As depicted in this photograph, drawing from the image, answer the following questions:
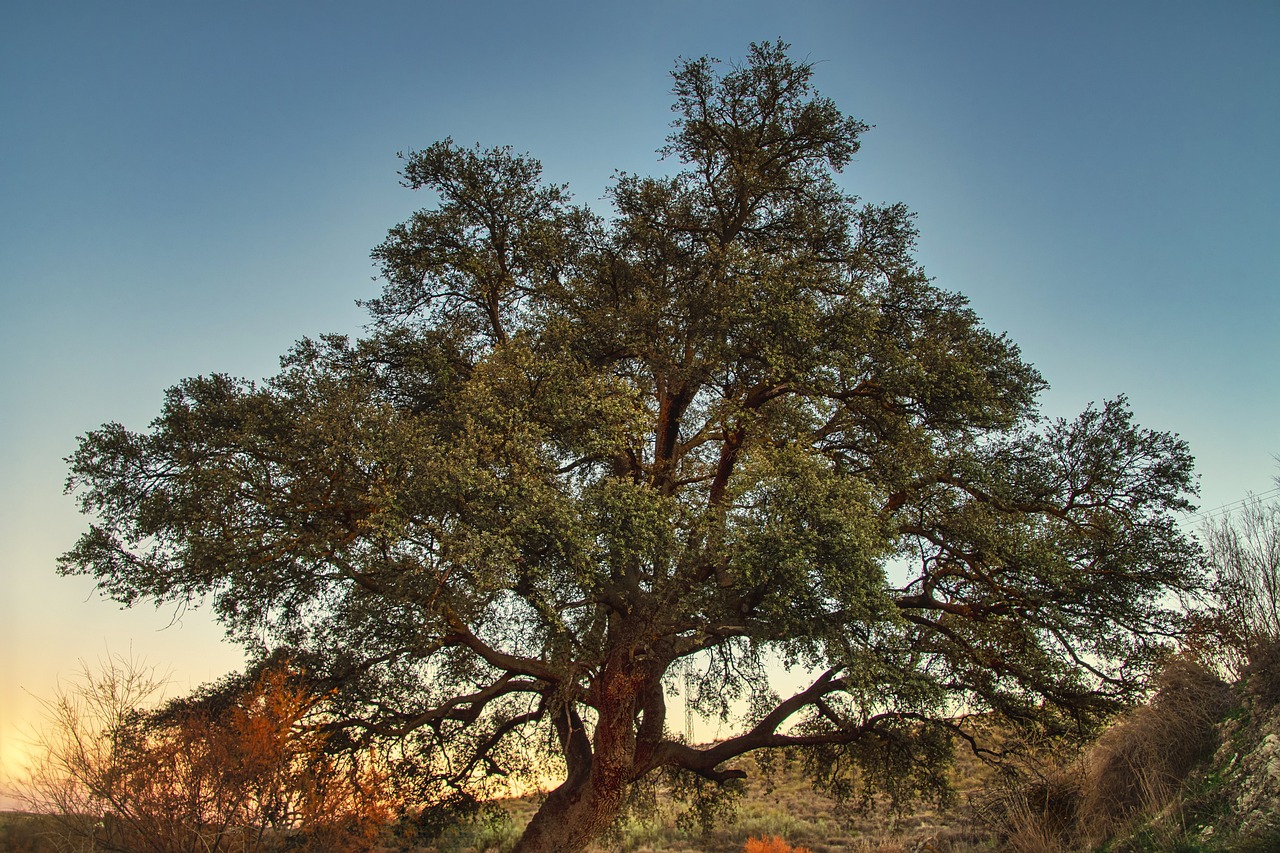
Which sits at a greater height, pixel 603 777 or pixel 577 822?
pixel 603 777

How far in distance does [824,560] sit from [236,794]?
9.34 m

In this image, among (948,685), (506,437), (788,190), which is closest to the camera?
(506,437)

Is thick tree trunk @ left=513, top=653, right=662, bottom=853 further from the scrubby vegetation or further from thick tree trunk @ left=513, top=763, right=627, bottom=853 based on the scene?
the scrubby vegetation

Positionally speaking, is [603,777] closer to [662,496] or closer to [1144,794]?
[662,496]

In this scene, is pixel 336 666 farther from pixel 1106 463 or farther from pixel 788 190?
pixel 1106 463

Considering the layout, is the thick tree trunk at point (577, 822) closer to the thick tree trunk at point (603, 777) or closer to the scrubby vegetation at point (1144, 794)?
the thick tree trunk at point (603, 777)

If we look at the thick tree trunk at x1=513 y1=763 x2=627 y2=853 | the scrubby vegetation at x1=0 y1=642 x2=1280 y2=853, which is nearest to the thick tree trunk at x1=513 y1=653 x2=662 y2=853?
the thick tree trunk at x1=513 y1=763 x2=627 y2=853

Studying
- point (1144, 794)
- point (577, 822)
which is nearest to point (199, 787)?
point (577, 822)

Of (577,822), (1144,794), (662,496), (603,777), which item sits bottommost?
(1144,794)

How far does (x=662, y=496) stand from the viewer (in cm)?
1348

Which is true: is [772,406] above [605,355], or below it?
below

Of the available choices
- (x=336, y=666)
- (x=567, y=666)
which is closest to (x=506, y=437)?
(x=567, y=666)

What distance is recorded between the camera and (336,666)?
1611 cm

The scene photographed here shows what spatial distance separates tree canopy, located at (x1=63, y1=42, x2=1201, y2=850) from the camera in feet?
42.2
